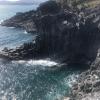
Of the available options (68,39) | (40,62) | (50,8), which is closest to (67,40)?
(68,39)

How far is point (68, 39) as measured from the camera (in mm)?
105312

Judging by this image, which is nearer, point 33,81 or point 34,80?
point 33,81

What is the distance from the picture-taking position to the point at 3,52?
113500 mm

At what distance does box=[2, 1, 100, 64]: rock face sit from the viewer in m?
99.6

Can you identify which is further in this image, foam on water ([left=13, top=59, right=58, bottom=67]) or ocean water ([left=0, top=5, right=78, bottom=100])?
foam on water ([left=13, top=59, right=58, bottom=67])

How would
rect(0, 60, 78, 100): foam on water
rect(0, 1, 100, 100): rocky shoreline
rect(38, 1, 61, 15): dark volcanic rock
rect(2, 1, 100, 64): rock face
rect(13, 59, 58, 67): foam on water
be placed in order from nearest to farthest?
rect(0, 60, 78, 100): foam on water, rect(0, 1, 100, 100): rocky shoreline, rect(2, 1, 100, 64): rock face, rect(13, 59, 58, 67): foam on water, rect(38, 1, 61, 15): dark volcanic rock

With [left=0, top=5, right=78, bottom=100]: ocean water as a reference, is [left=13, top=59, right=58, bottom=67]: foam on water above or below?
below

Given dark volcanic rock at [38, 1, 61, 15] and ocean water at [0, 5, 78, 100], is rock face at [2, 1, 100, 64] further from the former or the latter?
dark volcanic rock at [38, 1, 61, 15]

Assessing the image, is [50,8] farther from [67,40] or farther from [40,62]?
[40,62]

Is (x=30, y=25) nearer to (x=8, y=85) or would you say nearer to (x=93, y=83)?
(x=8, y=85)

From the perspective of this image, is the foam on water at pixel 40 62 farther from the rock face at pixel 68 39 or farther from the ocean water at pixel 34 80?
the rock face at pixel 68 39

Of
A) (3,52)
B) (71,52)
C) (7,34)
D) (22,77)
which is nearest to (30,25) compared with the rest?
(7,34)

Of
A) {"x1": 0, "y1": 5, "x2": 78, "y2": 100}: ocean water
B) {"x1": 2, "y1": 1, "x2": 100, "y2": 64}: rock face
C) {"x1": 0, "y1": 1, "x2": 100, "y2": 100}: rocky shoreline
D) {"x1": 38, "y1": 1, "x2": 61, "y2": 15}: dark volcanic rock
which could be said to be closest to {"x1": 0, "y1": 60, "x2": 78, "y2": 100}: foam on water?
{"x1": 0, "y1": 5, "x2": 78, "y2": 100}: ocean water

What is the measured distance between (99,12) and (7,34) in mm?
79097
